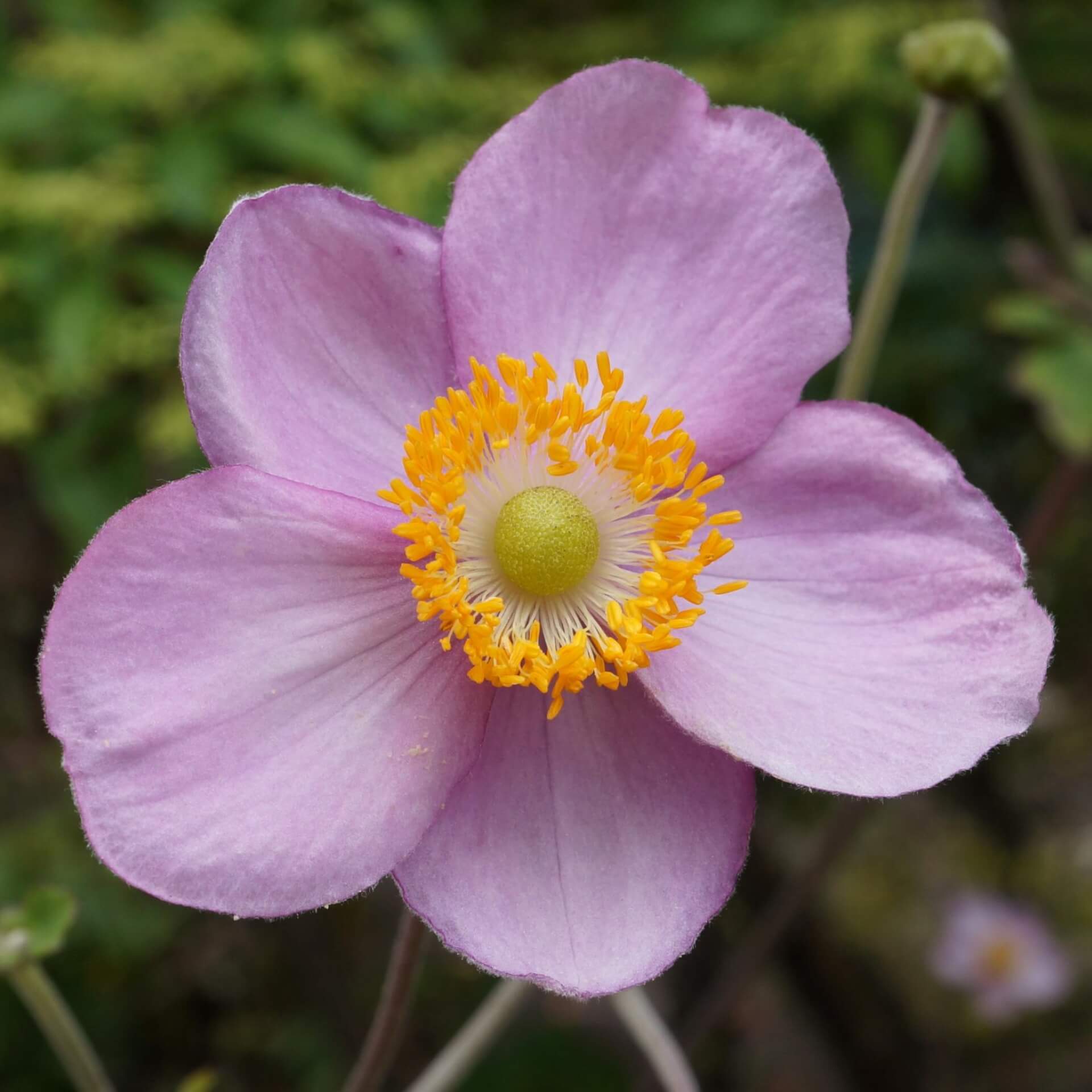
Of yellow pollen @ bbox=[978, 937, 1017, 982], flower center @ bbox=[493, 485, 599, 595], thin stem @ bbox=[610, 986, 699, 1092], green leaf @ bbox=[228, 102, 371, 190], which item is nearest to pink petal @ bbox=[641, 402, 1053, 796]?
flower center @ bbox=[493, 485, 599, 595]

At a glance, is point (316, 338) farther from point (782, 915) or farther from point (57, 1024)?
point (782, 915)

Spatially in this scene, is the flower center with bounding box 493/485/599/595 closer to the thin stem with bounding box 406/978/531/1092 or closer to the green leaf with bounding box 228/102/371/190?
the thin stem with bounding box 406/978/531/1092

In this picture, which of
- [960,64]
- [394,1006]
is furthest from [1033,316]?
[394,1006]

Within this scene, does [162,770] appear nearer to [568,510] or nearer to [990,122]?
[568,510]

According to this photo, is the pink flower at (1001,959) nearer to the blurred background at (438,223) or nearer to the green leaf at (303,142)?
the blurred background at (438,223)

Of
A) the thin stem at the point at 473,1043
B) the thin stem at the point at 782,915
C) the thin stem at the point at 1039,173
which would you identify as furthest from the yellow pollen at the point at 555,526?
the thin stem at the point at 1039,173
